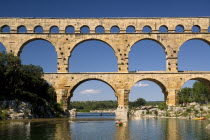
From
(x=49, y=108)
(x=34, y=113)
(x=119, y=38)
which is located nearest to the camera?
(x=34, y=113)

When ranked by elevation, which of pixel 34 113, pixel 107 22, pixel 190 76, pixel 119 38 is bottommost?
pixel 34 113

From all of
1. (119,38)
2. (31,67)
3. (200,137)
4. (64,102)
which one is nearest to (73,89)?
(64,102)

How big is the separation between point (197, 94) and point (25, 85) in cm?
4398

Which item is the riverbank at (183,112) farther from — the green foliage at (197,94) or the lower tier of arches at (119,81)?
the green foliage at (197,94)

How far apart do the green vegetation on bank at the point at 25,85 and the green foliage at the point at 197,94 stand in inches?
1531

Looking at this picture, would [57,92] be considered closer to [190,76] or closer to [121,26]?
[121,26]

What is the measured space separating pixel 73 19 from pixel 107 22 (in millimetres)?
4551

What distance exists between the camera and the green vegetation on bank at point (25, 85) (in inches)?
1157

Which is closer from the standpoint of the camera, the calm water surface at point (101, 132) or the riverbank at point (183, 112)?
the calm water surface at point (101, 132)

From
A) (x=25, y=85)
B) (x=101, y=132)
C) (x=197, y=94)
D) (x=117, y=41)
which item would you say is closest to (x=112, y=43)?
(x=117, y=41)

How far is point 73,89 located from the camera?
34.6 m

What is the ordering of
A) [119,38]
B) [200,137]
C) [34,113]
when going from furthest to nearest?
[119,38]
[34,113]
[200,137]

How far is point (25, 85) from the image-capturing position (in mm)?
31078

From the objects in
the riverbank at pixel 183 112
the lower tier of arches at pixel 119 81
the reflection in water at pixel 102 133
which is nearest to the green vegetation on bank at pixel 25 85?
the lower tier of arches at pixel 119 81
